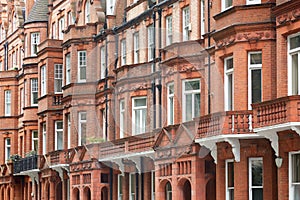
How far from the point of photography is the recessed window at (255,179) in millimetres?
36094

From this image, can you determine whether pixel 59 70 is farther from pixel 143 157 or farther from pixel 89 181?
pixel 143 157

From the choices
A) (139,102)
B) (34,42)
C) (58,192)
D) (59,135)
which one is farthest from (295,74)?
(34,42)

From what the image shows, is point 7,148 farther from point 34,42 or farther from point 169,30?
point 169,30

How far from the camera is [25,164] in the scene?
69250 mm

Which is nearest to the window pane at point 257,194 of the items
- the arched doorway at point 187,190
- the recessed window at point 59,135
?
the arched doorway at point 187,190

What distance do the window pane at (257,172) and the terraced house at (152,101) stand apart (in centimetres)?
5

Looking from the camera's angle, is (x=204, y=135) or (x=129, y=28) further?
(x=129, y=28)

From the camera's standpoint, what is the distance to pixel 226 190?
124ft

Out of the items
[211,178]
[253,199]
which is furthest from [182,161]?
[253,199]

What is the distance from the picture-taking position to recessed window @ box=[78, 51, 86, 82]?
191 ft

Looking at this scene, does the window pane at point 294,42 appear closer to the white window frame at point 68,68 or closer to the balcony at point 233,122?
the balcony at point 233,122

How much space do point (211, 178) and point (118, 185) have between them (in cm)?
1408

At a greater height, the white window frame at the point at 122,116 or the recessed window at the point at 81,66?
the recessed window at the point at 81,66

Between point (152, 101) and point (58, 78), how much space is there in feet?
56.2
